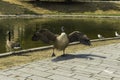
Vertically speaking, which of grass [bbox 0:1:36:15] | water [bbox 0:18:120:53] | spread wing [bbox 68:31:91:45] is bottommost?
water [bbox 0:18:120:53]

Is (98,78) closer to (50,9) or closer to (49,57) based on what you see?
(49,57)

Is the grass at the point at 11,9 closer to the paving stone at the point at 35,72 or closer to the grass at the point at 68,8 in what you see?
the grass at the point at 68,8

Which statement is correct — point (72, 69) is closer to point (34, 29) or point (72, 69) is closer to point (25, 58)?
point (25, 58)

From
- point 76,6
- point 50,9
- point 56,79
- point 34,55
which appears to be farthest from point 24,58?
point 76,6

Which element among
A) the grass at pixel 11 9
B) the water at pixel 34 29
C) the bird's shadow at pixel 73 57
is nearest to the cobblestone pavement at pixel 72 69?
the bird's shadow at pixel 73 57

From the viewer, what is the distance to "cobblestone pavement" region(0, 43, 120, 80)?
39.2ft

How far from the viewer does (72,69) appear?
519 inches

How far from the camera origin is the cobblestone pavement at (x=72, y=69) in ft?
39.2

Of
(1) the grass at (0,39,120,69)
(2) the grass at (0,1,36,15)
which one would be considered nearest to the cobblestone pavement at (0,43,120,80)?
(1) the grass at (0,39,120,69)

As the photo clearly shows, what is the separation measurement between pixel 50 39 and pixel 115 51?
4.29m

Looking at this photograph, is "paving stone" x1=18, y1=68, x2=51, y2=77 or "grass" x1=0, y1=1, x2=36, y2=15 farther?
"grass" x1=0, y1=1, x2=36, y2=15

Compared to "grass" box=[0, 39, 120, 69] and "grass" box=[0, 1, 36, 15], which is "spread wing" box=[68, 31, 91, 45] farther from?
"grass" box=[0, 1, 36, 15]

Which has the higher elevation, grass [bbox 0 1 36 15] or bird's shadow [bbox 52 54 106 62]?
grass [bbox 0 1 36 15]

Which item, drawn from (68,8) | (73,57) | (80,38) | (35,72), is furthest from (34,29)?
(68,8)
